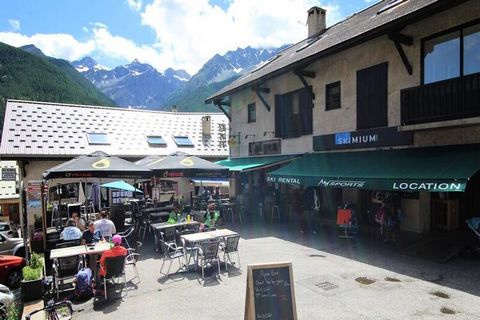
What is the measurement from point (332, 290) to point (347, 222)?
195 inches

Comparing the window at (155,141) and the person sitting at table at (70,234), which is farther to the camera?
the window at (155,141)

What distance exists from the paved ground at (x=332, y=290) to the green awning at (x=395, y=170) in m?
2.03

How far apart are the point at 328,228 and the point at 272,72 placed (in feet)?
24.2

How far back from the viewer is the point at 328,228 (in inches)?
537

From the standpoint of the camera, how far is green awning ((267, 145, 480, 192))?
794cm

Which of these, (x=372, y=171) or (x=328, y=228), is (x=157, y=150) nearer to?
(x=328, y=228)

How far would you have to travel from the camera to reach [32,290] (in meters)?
7.01

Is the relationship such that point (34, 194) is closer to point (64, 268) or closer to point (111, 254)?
point (64, 268)

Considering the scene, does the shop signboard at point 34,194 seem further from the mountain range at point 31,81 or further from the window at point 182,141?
the mountain range at point 31,81

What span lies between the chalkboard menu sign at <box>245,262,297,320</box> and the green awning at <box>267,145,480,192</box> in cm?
502

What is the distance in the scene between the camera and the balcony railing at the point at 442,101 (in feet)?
28.0

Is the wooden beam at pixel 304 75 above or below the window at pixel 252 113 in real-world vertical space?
above

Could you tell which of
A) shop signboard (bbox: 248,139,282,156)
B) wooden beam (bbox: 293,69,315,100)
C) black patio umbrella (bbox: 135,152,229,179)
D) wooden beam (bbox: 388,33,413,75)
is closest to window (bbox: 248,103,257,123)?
shop signboard (bbox: 248,139,282,156)

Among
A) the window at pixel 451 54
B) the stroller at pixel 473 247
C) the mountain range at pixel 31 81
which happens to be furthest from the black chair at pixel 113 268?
the mountain range at pixel 31 81
